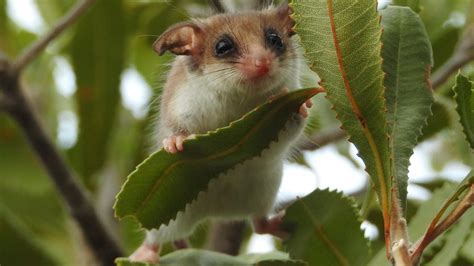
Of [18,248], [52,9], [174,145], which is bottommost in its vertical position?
[174,145]

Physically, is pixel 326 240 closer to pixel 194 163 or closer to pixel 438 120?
pixel 194 163

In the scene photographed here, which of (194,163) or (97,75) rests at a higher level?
Answer: (97,75)

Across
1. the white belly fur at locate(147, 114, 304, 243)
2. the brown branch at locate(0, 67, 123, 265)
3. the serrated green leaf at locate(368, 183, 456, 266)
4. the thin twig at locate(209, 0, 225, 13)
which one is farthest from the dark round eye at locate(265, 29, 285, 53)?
the brown branch at locate(0, 67, 123, 265)

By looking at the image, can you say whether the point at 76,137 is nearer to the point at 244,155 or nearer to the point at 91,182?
the point at 91,182

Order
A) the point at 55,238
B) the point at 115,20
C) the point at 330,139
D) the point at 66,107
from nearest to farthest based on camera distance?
the point at 330,139, the point at 115,20, the point at 55,238, the point at 66,107

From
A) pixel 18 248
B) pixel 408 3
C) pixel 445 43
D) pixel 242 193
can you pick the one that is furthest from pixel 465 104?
pixel 18 248

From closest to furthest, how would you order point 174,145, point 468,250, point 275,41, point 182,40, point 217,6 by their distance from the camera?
point 174,145 → point 468,250 → point 275,41 → point 182,40 → point 217,6

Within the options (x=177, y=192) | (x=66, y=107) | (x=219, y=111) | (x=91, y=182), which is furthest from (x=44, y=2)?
(x=177, y=192)

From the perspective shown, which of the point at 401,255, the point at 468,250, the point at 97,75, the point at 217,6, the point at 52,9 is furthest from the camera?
the point at 52,9
